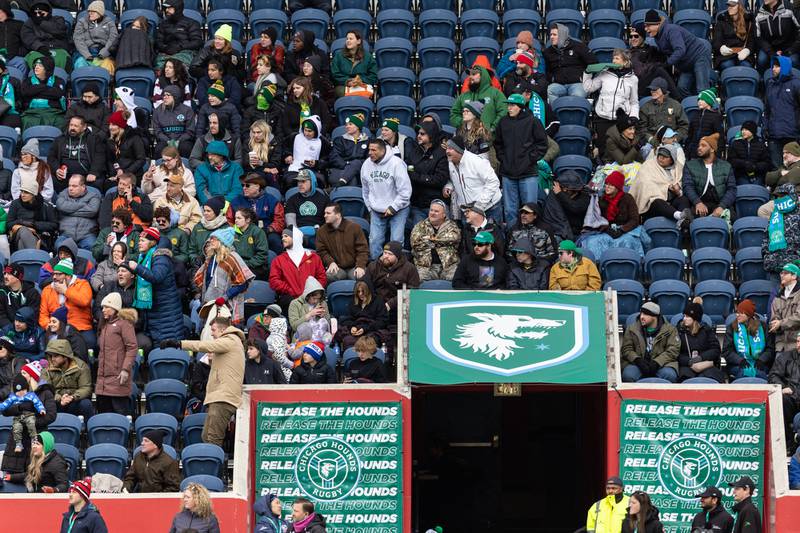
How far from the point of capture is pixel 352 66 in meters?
26.1

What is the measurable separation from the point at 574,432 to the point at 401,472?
3.80 metres

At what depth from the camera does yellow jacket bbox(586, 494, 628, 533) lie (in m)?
19.4

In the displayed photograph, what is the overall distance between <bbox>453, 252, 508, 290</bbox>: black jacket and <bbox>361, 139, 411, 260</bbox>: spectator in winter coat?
49.5 inches

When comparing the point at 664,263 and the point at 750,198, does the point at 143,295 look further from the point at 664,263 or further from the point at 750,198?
the point at 750,198

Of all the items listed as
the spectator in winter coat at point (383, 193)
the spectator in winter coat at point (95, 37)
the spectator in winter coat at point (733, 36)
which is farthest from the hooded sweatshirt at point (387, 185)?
the spectator in winter coat at point (733, 36)

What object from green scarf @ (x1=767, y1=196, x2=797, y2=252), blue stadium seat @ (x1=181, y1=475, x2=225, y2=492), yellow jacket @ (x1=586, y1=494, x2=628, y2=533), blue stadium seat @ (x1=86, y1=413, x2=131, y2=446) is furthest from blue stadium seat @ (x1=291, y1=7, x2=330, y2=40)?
yellow jacket @ (x1=586, y1=494, x2=628, y2=533)

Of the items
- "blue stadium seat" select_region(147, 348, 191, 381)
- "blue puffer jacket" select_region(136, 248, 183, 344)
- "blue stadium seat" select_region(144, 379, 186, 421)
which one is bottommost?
"blue stadium seat" select_region(144, 379, 186, 421)

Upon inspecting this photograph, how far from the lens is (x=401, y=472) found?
2089cm

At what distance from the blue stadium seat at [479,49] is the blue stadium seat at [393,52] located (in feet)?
2.46

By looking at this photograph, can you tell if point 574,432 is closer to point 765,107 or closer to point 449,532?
point 449,532

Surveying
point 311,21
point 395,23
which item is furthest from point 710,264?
point 311,21

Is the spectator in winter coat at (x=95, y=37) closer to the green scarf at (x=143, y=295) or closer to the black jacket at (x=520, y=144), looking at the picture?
the green scarf at (x=143, y=295)

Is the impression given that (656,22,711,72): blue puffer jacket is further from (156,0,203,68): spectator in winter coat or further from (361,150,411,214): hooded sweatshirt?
(156,0,203,68): spectator in winter coat

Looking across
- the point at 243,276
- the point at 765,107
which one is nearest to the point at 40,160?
the point at 243,276
